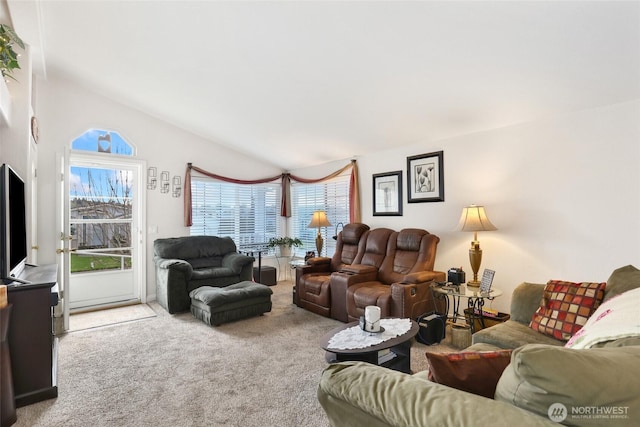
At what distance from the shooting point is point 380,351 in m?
2.38

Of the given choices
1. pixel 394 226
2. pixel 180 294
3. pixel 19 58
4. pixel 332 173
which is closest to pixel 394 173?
pixel 394 226

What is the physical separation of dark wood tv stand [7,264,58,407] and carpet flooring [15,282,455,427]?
10 centimetres

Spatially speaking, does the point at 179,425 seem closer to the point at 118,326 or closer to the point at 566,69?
the point at 118,326

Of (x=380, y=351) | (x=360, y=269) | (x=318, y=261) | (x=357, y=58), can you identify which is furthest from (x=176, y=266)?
(x=357, y=58)

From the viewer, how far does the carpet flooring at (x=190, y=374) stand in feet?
6.75

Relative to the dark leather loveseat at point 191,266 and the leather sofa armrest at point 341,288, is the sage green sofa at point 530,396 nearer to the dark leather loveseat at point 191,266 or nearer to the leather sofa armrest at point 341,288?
the leather sofa armrest at point 341,288

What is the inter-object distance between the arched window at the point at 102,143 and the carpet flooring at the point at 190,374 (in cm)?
246

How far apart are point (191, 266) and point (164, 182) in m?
1.54

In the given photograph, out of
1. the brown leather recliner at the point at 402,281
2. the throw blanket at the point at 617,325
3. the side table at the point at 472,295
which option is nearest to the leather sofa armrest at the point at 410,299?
the brown leather recliner at the point at 402,281

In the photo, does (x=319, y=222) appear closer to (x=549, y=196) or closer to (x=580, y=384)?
(x=549, y=196)

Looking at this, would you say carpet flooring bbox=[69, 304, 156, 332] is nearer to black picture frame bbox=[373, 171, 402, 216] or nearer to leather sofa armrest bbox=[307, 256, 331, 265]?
leather sofa armrest bbox=[307, 256, 331, 265]

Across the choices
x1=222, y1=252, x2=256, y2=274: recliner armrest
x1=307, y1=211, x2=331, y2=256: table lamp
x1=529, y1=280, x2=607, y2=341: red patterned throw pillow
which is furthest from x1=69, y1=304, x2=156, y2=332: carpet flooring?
x1=529, y1=280, x2=607, y2=341: red patterned throw pillow

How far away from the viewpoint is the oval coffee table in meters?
2.08

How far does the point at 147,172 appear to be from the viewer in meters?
5.00
